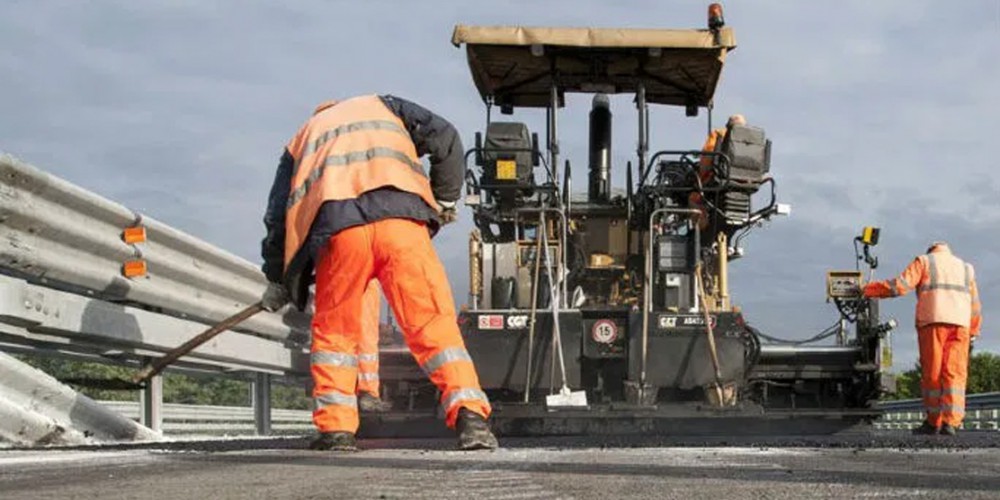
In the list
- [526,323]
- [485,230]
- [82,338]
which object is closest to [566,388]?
[526,323]

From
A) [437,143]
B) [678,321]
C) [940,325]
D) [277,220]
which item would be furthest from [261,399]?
[940,325]

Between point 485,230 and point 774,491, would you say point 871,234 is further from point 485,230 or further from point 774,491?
point 774,491

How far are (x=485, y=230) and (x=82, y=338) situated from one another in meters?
3.56

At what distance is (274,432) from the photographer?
10.6 metres

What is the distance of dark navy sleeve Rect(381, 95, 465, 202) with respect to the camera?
6387 millimetres

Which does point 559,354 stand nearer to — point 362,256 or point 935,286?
point 362,256

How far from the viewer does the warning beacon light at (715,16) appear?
9.84 metres

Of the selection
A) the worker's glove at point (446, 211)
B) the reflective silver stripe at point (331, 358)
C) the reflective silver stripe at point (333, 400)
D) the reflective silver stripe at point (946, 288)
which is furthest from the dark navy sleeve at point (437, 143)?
the reflective silver stripe at point (946, 288)

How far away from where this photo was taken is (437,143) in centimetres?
640

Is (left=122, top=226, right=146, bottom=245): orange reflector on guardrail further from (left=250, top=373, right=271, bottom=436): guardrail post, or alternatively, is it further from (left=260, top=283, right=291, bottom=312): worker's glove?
(left=250, top=373, right=271, bottom=436): guardrail post

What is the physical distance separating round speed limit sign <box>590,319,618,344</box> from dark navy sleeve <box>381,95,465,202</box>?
291 centimetres

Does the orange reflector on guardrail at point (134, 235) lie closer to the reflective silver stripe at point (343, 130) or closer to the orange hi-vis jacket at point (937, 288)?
the reflective silver stripe at point (343, 130)

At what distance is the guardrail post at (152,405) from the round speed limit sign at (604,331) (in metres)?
Answer: 2.81

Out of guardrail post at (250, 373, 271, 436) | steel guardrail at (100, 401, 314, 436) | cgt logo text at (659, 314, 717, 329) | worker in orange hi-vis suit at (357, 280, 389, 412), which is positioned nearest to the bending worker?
worker in orange hi-vis suit at (357, 280, 389, 412)
